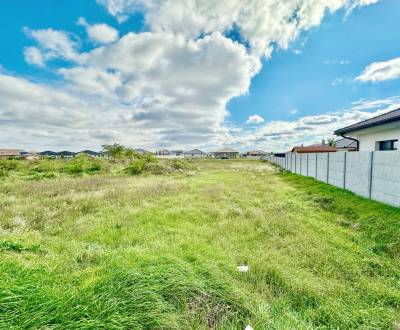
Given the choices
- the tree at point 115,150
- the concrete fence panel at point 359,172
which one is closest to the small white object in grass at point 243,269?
the concrete fence panel at point 359,172

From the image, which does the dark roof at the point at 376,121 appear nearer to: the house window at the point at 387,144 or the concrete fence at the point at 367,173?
the house window at the point at 387,144

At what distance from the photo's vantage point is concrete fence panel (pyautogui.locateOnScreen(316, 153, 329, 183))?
34.2 ft

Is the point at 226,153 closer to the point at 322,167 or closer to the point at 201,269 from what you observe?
the point at 322,167

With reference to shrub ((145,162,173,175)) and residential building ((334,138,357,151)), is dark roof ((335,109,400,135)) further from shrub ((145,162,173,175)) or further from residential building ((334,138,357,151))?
shrub ((145,162,173,175))

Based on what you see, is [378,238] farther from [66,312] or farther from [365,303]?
[66,312]

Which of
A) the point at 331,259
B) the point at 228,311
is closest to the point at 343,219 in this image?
the point at 331,259

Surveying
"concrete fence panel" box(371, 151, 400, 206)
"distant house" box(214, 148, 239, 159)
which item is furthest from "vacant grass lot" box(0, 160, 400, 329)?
"distant house" box(214, 148, 239, 159)

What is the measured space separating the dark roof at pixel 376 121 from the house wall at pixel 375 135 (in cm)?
26

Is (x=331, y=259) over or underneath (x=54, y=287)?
underneath

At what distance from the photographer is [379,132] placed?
27.5 ft

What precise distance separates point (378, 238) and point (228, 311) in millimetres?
3542

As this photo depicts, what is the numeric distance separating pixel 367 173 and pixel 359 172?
20.8 inches

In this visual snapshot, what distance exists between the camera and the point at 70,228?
480cm

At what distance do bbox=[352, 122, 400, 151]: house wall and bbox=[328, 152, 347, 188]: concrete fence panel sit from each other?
4.56 feet
